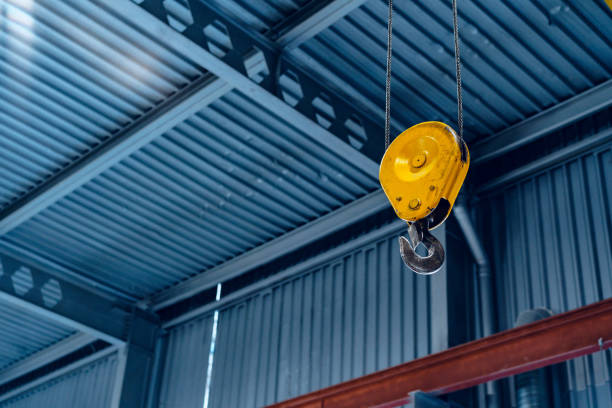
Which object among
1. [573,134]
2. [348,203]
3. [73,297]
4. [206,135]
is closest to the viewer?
[573,134]

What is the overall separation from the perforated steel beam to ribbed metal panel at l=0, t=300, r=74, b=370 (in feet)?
5.70

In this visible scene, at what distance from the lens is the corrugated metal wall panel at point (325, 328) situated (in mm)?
11406

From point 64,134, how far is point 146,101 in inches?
59.4

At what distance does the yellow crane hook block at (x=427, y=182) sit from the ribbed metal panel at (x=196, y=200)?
6.05 m

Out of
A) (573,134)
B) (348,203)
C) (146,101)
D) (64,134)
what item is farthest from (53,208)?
(573,134)

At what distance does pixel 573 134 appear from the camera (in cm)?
1067

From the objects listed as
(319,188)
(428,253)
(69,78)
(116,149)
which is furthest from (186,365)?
(428,253)

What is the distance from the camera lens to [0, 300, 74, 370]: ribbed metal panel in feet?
55.7

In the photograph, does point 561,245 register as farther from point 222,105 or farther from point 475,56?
point 222,105

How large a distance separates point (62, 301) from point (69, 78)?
17.8 feet

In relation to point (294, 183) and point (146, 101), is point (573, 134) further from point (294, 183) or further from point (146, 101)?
point (146, 101)

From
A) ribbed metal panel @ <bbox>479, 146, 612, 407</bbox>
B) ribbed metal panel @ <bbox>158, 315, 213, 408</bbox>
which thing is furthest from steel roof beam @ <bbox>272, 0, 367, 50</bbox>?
ribbed metal panel @ <bbox>158, 315, 213, 408</bbox>

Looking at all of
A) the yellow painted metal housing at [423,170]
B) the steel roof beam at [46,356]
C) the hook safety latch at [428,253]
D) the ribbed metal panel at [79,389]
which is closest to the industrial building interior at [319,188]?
the ribbed metal panel at [79,389]

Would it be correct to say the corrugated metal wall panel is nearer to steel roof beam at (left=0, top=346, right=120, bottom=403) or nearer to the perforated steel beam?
the perforated steel beam
